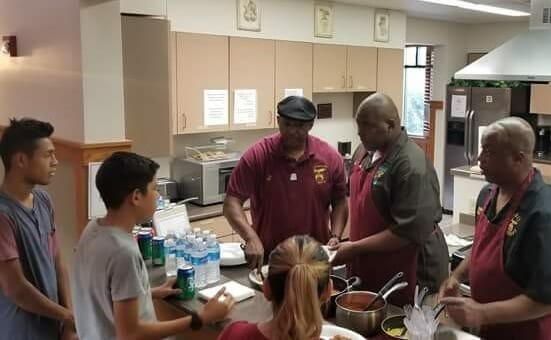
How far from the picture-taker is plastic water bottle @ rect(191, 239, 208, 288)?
235 cm

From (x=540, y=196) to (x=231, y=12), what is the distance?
3.38 m

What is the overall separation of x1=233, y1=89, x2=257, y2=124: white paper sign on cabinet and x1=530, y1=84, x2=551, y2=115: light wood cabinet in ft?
10.8

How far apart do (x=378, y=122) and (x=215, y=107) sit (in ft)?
7.62

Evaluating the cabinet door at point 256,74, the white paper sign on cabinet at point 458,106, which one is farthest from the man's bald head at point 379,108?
the white paper sign on cabinet at point 458,106

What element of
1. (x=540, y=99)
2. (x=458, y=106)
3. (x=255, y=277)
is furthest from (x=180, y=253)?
(x=458, y=106)

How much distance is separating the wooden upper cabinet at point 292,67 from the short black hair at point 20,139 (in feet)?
9.51

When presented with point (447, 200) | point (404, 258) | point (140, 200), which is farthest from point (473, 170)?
point (140, 200)

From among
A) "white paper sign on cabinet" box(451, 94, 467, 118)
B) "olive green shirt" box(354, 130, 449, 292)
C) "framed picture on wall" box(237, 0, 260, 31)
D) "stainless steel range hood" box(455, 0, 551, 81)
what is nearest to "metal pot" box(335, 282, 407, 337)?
"olive green shirt" box(354, 130, 449, 292)

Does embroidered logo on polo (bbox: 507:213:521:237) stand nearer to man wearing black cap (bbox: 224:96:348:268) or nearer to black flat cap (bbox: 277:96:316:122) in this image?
man wearing black cap (bbox: 224:96:348:268)

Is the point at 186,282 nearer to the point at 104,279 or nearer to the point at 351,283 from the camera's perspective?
the point at 104,279

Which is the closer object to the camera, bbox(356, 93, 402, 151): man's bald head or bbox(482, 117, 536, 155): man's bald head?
bbox(482, 117, 536, 155): man's bald head

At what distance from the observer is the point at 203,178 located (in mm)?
4402

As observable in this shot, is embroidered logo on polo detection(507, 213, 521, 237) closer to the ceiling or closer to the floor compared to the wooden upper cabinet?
closer to the floor

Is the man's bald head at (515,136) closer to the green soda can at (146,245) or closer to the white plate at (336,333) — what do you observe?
the white plate at (336,333)
